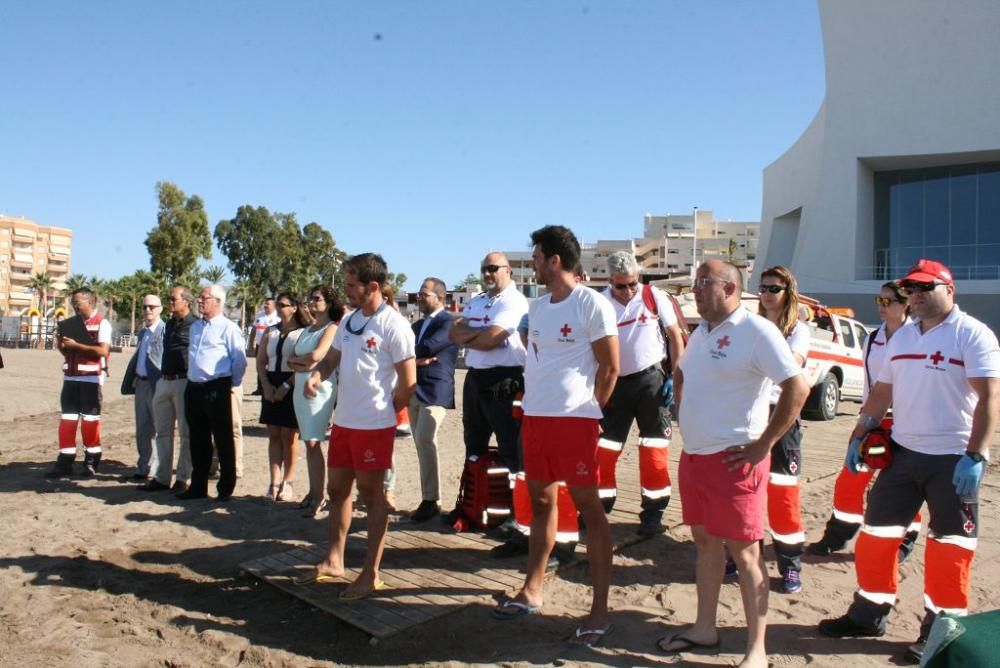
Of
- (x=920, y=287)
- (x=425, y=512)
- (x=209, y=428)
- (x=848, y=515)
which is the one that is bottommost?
(x=425, y=512)

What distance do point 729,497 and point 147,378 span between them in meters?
6.59

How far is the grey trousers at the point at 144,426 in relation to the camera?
317 inches

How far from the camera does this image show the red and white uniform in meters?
3.74

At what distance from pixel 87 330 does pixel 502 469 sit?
493 cm

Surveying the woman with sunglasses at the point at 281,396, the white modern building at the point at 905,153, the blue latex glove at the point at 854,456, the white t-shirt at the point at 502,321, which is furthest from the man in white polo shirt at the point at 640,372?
the white modern building at the point at 905,153

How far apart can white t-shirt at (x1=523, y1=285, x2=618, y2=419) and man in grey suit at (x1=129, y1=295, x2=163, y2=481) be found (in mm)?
5180

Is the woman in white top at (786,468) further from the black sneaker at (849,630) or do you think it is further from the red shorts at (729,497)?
the red shorts at (729,497)

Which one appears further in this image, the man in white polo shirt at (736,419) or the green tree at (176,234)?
the green tree at (176,234)

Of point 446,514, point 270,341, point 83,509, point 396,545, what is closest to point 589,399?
point 396,545

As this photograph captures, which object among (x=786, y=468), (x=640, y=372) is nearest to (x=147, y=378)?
(x=640, y=372)

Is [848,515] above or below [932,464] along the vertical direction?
below

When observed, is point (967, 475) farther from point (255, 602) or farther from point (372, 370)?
point (255, 602)

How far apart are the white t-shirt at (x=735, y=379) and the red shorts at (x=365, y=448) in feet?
6.02

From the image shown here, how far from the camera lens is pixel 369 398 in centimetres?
463
